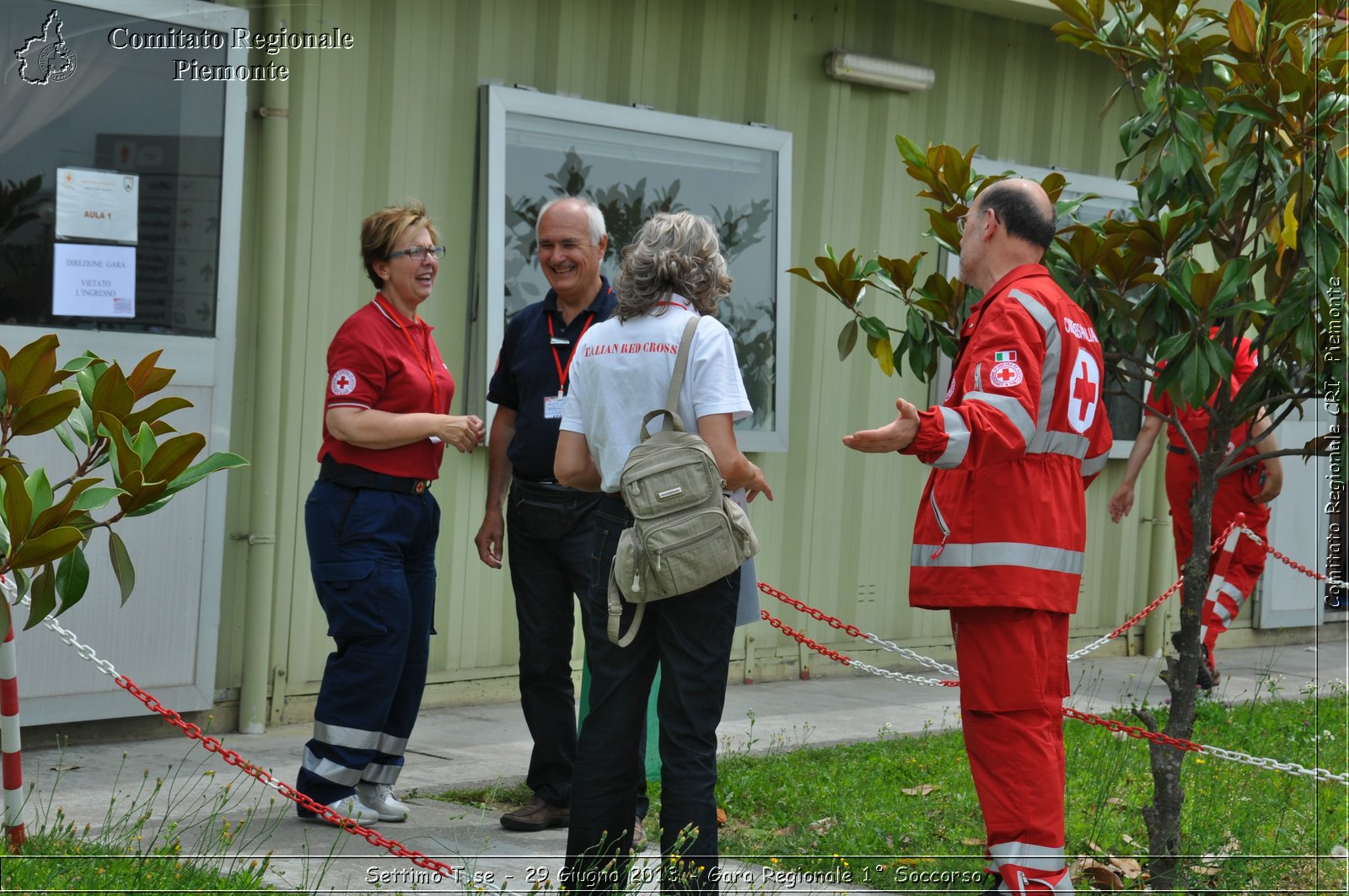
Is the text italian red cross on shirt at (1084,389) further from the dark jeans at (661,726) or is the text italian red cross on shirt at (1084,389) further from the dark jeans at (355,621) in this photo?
the dark jeans at (355,621)

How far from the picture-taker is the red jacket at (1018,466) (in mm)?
4109

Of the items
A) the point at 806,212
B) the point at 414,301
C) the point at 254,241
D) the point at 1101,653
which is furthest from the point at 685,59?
the point at 1101,653

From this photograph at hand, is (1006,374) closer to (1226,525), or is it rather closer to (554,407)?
(554,407)

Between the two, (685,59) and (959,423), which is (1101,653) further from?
(959,423)

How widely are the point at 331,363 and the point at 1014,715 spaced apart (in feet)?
8.12

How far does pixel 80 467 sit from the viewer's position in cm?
389

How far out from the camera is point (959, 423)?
398cm

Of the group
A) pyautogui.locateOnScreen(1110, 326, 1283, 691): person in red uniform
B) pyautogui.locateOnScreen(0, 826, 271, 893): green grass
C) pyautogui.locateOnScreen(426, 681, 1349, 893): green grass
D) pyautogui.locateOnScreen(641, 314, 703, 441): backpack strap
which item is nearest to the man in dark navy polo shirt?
pyautogui.locateOnScreen(426, 681, 1349, 893): green grass

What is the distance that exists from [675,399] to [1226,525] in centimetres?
523

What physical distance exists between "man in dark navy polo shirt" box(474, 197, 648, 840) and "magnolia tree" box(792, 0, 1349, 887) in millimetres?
860

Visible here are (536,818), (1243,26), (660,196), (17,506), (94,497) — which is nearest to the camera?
(17,506)

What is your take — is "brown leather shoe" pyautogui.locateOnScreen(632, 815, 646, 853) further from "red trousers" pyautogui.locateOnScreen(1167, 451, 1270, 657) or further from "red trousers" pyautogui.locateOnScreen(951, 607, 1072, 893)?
"red trousers" pyautogui.locateOnScreen(1167, 451, 1270, 657)

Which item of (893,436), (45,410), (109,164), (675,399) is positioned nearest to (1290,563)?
(893,436)

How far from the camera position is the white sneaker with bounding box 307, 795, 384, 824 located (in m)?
5.02
